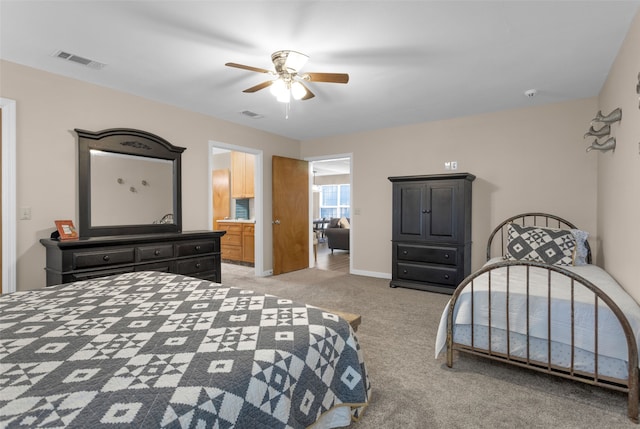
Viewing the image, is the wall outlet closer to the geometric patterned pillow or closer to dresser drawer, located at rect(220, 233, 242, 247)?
dresser drawer, located at rect(220, 233, 242, 247)

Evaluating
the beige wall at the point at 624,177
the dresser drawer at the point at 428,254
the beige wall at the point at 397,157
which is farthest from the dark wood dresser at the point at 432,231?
the beige wall at the point at 624,177

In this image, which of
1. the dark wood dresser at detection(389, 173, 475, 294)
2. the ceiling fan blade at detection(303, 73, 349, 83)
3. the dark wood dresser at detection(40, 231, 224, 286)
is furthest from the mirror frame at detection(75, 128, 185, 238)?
the dark wood dresser at detection(389, 173, 475, 294)

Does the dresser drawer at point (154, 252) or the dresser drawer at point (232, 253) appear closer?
the dresser drawer at point (154, 252)

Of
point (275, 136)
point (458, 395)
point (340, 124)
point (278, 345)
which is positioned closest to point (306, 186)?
point (275, 136)

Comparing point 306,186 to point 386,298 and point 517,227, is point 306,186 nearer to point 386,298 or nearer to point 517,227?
point 386,298

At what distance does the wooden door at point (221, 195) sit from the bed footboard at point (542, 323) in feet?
19.7

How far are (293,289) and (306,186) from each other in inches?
90.8

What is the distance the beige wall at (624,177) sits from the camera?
7.20ft

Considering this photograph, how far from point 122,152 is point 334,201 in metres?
9.28

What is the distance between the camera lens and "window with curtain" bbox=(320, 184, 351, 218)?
12219 mm

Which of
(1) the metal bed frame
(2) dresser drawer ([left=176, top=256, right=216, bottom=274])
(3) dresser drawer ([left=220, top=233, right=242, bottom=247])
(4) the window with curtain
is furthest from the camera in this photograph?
(4) the window with curtain

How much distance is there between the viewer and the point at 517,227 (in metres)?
3.58

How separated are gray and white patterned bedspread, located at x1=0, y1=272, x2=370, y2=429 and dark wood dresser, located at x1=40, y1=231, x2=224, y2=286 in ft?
3.48

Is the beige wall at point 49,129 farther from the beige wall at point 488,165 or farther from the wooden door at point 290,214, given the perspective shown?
the beige wall at point 488,165
